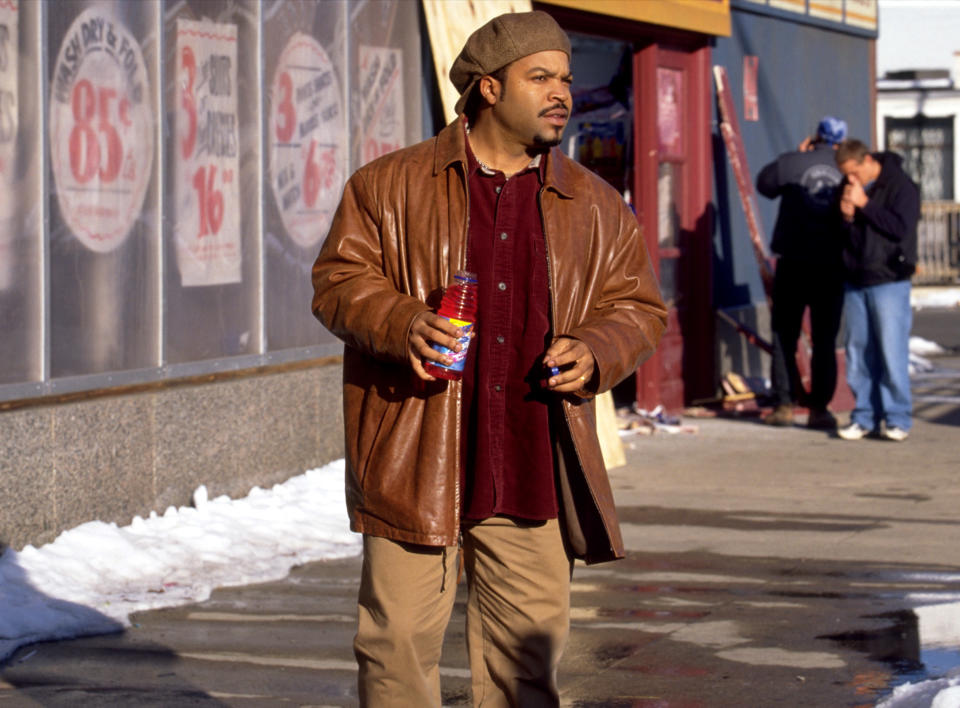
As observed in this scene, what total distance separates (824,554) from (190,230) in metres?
3.40

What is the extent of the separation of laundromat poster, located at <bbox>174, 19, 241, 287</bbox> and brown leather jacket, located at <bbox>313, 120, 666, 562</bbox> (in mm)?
4401

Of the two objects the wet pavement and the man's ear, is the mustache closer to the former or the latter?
the man's ear

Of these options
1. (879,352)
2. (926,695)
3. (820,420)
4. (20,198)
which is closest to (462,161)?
(926,695)

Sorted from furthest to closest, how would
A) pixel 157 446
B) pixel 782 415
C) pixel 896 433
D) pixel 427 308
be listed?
pixel 782 415 → pixel 896 433 → pixel 157 446 → pixel 427 308

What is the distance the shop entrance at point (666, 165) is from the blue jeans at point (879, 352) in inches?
67.5

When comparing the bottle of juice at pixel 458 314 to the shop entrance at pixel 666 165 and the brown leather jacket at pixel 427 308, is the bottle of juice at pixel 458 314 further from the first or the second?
the shop entrance at pixel 666 165

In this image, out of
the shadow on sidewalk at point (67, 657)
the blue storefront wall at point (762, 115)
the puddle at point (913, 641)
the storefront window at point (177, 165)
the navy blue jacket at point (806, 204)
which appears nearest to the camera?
the shadow on sidewalk at point (67, 657)

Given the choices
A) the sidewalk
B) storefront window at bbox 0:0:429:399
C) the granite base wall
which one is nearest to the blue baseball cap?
storefront window at bbox 0:0:429:399

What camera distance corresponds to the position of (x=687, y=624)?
6.25 meters

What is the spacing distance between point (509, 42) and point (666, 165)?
9.11 metres

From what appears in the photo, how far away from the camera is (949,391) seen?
14547 mm

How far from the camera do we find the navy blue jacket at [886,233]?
10.8 metres

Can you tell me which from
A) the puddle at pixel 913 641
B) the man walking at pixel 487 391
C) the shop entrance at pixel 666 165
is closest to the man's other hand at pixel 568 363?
the man walking at pixel 487 391

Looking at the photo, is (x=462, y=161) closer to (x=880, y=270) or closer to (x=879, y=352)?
(x=880, y=270)
